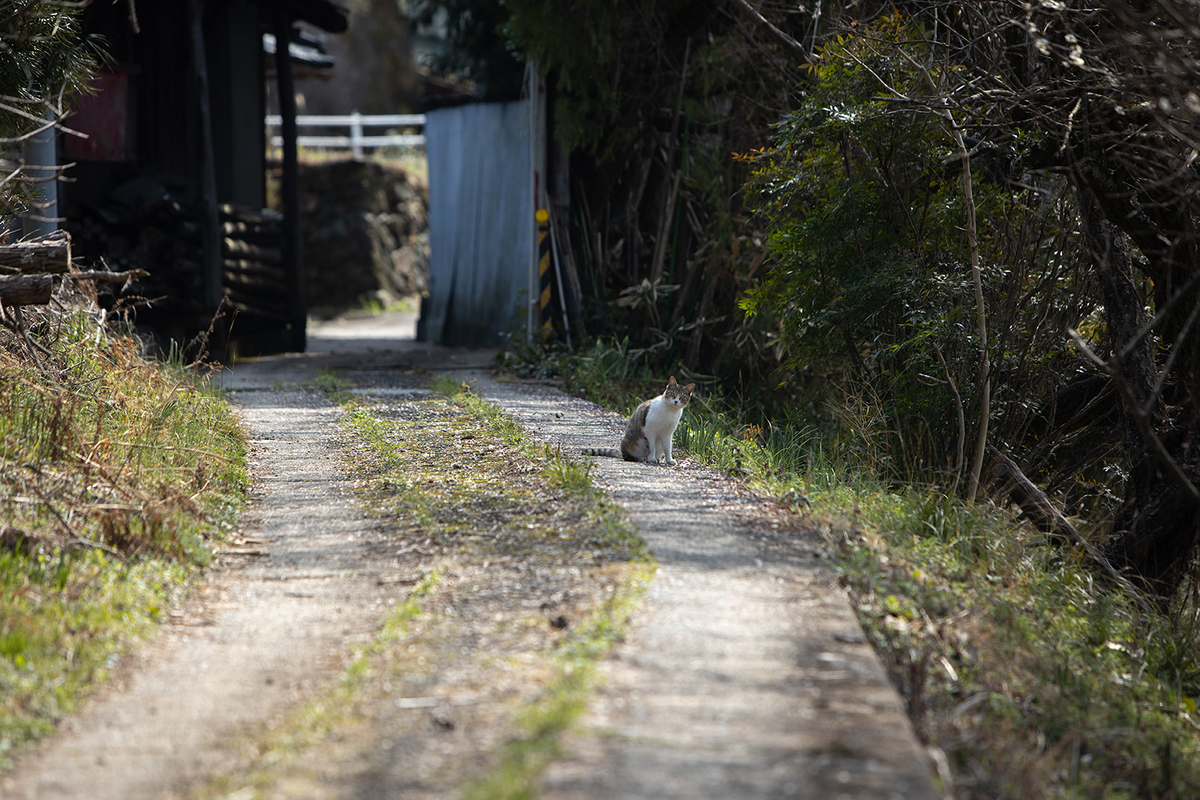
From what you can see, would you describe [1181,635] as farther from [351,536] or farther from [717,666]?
[351,536]

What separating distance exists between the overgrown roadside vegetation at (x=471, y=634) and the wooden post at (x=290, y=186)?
7.40m

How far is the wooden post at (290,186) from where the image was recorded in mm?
12805

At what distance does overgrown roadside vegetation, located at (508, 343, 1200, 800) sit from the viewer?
3.58m

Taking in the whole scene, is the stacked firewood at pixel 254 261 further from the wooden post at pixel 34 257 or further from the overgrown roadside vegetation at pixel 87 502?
the wooden post at pixel 34 257

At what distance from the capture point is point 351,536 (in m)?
4.88

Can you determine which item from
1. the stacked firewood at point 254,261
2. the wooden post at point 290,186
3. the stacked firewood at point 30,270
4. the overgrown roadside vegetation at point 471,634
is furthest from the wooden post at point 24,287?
the wooden post at point 290,186

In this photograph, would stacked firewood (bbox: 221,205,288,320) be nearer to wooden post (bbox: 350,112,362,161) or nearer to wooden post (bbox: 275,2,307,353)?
wooden post (bbox: 275,2,307,353)

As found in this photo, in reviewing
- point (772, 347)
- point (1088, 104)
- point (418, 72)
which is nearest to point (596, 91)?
point (772, 347)

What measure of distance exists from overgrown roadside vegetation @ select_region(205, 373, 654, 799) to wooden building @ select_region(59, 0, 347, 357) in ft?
20.2

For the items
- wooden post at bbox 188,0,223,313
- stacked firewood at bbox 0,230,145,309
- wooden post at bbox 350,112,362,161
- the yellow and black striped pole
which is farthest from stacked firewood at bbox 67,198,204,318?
wooden post at bbox 350,112,362,161

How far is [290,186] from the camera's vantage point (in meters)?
13.0

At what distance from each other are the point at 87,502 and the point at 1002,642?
3.94 metres

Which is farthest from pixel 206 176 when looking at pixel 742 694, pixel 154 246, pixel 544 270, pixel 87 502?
pixel 742 694

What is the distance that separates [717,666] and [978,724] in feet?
3.26
